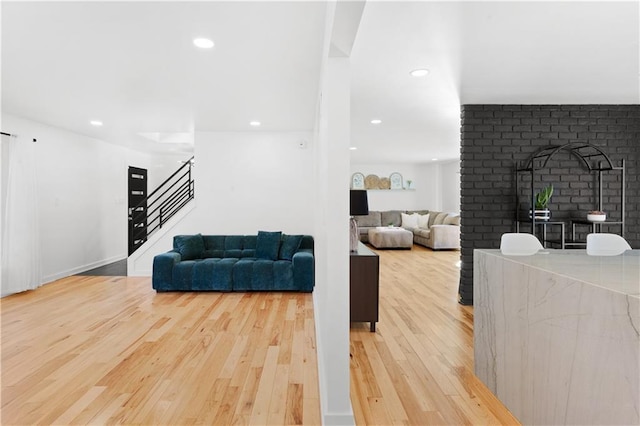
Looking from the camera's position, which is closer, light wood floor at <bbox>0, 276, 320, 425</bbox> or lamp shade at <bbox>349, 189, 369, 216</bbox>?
light wood floor at <bbox>0, 276, 320, 425</bbox>

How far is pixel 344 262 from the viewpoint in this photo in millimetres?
2010

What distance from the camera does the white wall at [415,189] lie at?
11.5 m

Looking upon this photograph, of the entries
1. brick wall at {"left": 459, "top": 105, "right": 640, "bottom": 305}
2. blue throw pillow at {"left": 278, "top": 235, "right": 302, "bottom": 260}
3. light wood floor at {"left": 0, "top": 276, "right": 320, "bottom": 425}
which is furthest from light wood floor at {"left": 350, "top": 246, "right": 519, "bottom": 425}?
blue throw pillow at {"left": 278, "top": 235, "right": 302, "bottom": 260}

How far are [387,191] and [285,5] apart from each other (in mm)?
9724

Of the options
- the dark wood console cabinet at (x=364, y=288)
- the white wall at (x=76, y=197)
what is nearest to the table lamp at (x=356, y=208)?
the dark wood console cabinet at (x=364, y=288)

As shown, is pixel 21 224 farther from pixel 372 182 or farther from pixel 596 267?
pixel 372 182

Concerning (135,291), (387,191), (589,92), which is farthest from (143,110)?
(387,191)

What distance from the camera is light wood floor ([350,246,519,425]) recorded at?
2084 millimetres

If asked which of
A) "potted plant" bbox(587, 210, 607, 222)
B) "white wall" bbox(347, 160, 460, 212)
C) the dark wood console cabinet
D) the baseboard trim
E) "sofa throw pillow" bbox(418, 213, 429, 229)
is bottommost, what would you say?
the baseboard trim

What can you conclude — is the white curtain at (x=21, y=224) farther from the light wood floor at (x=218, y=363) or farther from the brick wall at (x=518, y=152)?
the brick wall at (x=518, y=152)

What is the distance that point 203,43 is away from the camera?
2.76 m

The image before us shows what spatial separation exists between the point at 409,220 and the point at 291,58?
8473 mm

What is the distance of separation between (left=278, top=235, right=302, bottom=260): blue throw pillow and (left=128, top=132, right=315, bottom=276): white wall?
21.6 inches

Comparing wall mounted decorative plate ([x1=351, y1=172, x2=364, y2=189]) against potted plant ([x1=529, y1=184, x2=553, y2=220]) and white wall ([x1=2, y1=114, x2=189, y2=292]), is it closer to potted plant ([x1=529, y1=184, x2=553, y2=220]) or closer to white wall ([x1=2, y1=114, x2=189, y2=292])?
white wall ([x1=2, y1=114, x2=189, y2=292])
